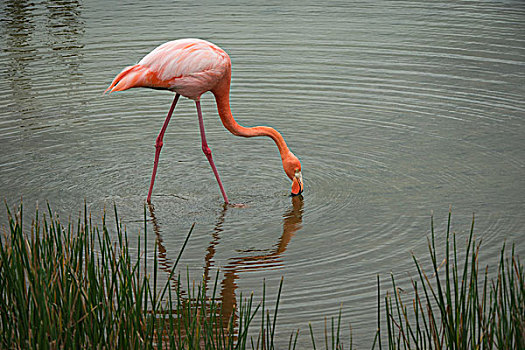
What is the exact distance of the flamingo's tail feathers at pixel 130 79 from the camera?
6.12 metres

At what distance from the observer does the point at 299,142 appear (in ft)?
25.3

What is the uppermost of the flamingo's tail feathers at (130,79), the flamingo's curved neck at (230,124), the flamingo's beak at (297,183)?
the flamingo's tail feathers at (130,79)

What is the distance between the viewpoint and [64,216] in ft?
19.9

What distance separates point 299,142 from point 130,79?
6.99 feet

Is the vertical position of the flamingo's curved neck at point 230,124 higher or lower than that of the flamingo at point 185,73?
lower

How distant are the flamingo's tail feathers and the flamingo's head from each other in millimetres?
1318

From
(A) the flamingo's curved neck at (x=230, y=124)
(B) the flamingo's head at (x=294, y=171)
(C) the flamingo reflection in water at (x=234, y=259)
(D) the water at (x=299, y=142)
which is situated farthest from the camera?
(A) the flamingo's curved neck at (x=230, y=124)

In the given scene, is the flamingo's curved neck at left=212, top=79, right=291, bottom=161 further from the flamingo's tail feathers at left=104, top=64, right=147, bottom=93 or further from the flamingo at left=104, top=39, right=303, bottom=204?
the flamingo's tail feathers at left=104, top=64, right=147, bottom=93

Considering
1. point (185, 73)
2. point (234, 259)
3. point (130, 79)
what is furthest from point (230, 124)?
point (234, 259)

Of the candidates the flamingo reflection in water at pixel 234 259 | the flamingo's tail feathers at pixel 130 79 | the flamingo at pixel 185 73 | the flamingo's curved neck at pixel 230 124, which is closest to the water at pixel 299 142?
the flamingo reflection in water at pixel 234 259

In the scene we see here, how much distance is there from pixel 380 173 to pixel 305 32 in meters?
5.33

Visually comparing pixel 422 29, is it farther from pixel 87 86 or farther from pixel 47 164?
pixel 47 164

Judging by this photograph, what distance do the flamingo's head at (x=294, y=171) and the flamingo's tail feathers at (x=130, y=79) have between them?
4.32ft

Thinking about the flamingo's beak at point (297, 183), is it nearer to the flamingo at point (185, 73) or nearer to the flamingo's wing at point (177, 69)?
the flamingo at point (185, 73)
